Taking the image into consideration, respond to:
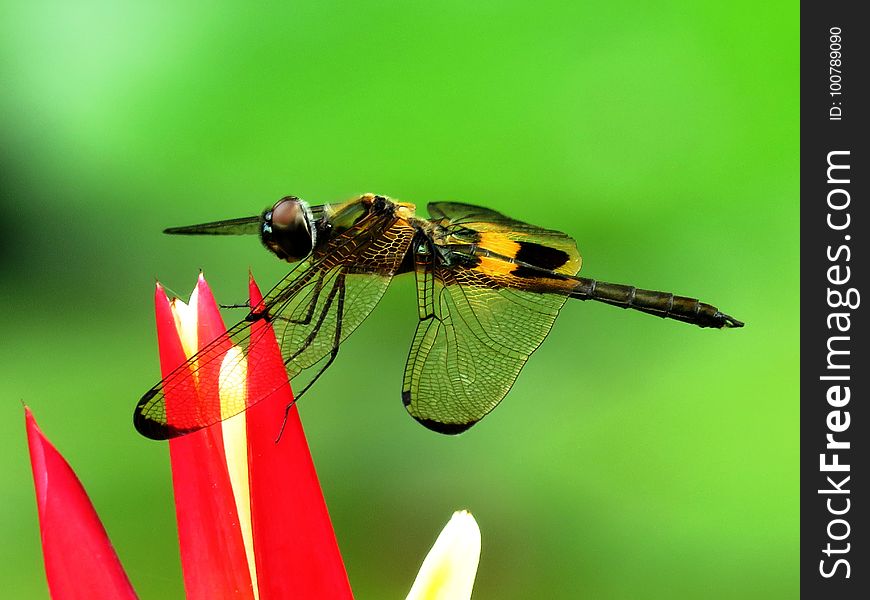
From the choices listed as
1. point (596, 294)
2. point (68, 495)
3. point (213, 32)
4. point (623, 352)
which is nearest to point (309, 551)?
point (68, 495)

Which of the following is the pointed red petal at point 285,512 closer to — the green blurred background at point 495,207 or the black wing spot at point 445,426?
the black wing spot at point 445,426

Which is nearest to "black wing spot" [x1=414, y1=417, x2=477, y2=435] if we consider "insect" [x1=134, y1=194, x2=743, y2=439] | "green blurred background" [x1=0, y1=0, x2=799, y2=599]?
"insect" [x1=134, y1=194, x2=743, y2=439]

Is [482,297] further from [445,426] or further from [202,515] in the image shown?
[202,515]

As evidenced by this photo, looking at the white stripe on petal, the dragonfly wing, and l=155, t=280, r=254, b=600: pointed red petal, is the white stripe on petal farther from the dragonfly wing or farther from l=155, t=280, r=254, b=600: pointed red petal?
the dragonfly wing

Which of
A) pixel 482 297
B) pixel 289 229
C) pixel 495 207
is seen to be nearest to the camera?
pixel 289 229

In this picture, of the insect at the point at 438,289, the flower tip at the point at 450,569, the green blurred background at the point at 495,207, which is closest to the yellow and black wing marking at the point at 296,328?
the insect at the point at 438,289

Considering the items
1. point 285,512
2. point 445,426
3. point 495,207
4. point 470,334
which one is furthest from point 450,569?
point 495,207

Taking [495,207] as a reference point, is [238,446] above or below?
below
